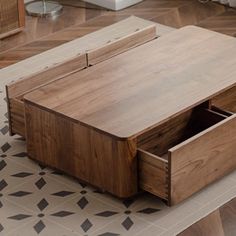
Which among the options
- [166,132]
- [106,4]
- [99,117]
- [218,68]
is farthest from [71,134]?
[106,4]

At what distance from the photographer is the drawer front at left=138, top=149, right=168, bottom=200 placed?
3219 mm

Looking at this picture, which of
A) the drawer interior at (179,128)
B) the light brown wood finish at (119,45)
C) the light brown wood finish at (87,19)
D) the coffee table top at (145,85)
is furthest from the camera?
the light brown wood finish at (87,19)

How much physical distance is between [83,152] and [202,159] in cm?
43

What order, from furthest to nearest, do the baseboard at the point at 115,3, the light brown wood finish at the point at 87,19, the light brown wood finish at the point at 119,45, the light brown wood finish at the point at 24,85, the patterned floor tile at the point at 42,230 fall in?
1. the baseboard at the point at 115,3
2. the light brown wood finish at the point at 87,19
3. the light brown wood finish at the point at 119,45
4. the light brown wood finish at the point at 24,85
5. the patterned floor tile at the point at 42,230

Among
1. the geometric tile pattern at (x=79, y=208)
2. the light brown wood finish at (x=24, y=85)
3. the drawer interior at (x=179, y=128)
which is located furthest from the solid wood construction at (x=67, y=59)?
the drawer interior at (x=179, y=128)

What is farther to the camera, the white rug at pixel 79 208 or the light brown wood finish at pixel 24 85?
the light brown wood finish at pixel 24 85

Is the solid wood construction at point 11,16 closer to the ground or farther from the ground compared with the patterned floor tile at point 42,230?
farther from the ground

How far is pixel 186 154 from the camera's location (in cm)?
323

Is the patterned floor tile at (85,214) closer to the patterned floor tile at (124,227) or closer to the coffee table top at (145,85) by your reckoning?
the patterned floor tile at (124,227)

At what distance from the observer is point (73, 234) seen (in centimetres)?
317

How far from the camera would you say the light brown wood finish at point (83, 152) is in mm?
3275

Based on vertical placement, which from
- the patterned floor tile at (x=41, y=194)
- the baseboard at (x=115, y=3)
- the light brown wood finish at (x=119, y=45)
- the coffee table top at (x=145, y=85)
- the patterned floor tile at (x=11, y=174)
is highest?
the coffee table top at (x=145, y=85)

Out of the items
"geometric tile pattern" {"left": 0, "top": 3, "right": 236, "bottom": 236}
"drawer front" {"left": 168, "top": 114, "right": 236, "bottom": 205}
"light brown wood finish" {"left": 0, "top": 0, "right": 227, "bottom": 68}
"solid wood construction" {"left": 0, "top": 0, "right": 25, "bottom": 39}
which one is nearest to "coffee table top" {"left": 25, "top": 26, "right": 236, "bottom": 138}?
"drawer front" {"left": 168, "top": 114, "right": 236, "bottom": 205}

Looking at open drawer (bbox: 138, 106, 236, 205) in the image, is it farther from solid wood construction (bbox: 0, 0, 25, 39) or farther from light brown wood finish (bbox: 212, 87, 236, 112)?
solid wood construction (bbox: 0, 0, 25, 39)
